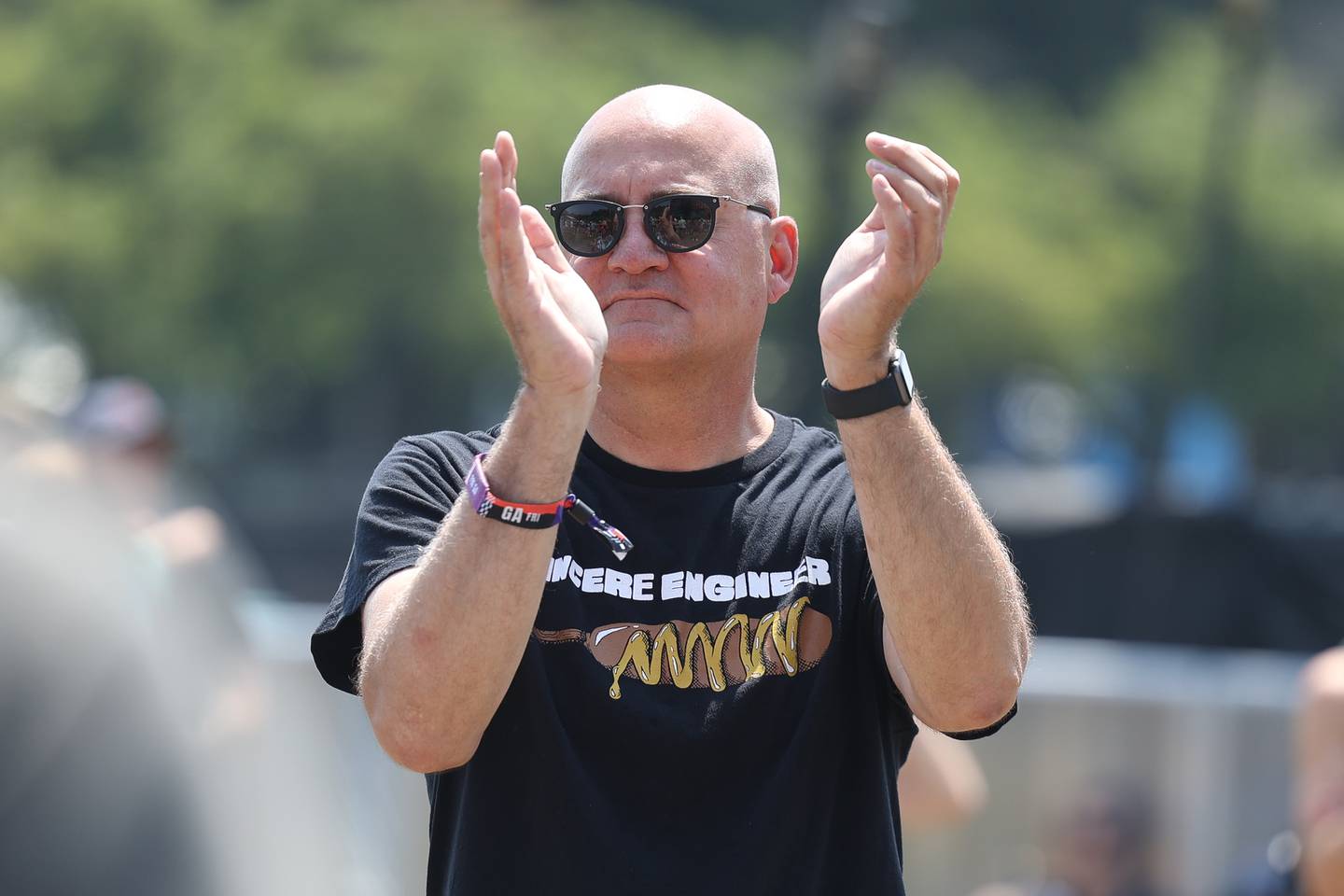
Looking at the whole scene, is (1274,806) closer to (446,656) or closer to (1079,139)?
(446,656)

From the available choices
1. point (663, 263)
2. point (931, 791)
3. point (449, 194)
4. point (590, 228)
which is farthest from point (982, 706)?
point (449, 194)

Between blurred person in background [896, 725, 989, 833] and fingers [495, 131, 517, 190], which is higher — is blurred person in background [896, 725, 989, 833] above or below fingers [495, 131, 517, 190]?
below

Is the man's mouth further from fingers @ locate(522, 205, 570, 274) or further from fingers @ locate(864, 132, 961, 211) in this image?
fingers @ locate(864, 132, 961, 211)

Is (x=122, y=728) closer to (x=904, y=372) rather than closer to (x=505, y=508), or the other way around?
(x=505, y=508)

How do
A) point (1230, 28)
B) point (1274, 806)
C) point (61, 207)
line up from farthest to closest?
point (61, 207)
point (1230, 28)
point (1274, 806)

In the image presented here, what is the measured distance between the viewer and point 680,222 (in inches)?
97.9

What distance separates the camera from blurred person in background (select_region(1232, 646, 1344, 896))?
8.59 ft

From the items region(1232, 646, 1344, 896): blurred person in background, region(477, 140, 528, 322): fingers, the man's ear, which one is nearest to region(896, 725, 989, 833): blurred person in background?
region(1232, 646, 1344, 896): blurred person in background

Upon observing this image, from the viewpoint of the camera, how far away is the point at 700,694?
7.66ft

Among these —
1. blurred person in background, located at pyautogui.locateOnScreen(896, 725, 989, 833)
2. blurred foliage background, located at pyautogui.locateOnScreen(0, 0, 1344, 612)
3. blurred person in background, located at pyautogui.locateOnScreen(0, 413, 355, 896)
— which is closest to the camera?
blurred person in background, located at pyautogui.locateOnScreen(0, 413, 355, 896)

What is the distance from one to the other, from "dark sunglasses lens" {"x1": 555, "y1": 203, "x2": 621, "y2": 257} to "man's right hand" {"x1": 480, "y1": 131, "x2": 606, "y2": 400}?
0.29m

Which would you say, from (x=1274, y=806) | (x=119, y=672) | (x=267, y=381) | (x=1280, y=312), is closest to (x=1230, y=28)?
(x=1274, y=806)

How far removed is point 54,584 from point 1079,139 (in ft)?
72.4

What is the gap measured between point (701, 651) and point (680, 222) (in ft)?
2.02
